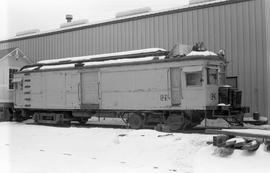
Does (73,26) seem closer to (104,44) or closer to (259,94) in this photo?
(104,44)

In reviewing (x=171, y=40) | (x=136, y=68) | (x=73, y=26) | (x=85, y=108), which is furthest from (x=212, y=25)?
(x=73, y=26)

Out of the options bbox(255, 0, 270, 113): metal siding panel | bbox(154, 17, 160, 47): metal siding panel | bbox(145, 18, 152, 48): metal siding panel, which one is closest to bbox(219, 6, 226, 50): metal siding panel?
bbox(255, 0, 270, 113): metal siding panel

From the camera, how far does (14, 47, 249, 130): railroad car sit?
15.4 metres

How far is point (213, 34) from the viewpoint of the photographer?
20172 mm

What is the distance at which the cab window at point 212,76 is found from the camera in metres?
15.4

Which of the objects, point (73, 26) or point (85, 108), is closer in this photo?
point (85, 108)

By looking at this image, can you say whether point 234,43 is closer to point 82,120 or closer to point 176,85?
point 176,85

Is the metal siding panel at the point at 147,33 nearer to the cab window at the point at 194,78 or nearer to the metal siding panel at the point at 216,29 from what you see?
the metal siding panel at the point at 216,29

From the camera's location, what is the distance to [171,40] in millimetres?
21828

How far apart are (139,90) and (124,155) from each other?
20.5 feet

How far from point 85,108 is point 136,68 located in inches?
136

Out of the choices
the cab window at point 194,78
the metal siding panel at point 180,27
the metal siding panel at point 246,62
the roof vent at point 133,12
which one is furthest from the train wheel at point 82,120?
the metal siding panel at point 246,62

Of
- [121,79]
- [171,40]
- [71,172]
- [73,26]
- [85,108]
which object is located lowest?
[71,172]

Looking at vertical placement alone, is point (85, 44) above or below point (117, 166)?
above
